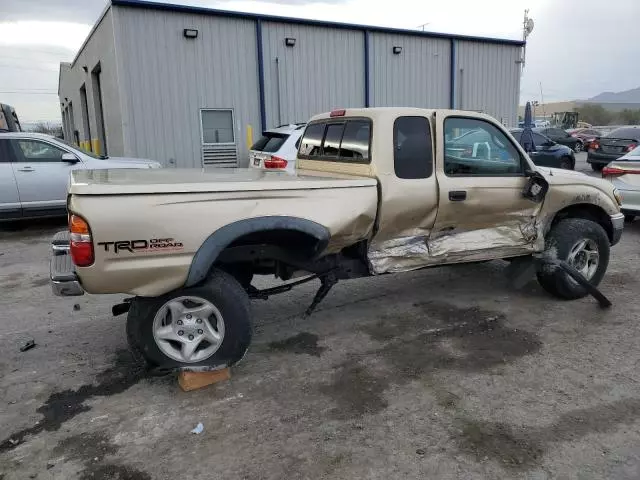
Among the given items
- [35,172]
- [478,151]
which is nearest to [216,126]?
[35,172]

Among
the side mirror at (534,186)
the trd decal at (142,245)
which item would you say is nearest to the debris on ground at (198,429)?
the trd decal at (142,245)

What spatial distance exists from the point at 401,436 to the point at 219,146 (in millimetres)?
12948

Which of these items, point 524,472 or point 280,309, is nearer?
point 524,472

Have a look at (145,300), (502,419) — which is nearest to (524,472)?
(502,419)

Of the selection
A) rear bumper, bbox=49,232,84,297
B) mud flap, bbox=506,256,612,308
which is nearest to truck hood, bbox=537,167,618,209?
mud flap, bbox=506,256,612,308

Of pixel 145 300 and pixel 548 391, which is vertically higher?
pixel 145 300

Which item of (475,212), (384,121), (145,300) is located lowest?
(145,300)

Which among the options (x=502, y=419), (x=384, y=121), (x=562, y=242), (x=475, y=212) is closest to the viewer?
(x=502, y=419)

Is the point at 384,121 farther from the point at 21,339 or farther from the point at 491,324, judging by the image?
the point at 21,339

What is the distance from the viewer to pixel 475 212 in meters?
4.78

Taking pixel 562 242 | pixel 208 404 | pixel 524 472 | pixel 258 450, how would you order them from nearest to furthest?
pixel 524 472 < pixel 258 450 < pixel 208 404 < pixel 562 242

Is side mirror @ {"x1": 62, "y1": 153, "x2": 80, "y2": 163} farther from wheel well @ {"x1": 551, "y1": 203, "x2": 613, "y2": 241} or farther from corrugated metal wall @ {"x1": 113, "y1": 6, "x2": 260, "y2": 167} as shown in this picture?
wheel well @ {"x1": 551, "y1": 203, "x2": 613, "y2": 241}

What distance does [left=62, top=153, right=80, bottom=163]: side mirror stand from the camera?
963 cm

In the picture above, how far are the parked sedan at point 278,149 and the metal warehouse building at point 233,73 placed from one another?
5443mm
